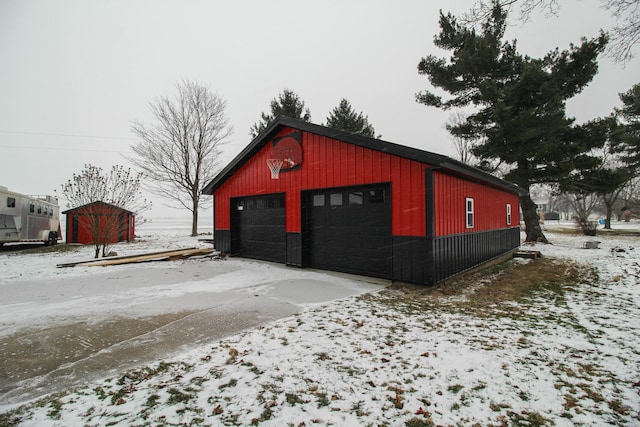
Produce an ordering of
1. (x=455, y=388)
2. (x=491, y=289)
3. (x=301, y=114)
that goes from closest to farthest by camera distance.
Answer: (x=455, y=388), (x=491, y=289), (x=301, y=114)

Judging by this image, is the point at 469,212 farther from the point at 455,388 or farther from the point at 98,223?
the point at 98,223

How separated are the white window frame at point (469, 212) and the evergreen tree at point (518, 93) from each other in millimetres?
7508

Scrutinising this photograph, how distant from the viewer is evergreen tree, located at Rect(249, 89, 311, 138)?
25.6m

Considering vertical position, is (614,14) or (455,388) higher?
(614,14)

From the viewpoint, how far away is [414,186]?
6.73 meters

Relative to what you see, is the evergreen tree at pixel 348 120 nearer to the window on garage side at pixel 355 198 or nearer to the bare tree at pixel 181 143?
the bare tree at pixel 181 143

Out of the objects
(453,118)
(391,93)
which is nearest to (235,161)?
(453,118)

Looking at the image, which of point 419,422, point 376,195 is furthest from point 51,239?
point 419,422

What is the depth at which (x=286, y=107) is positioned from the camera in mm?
25594

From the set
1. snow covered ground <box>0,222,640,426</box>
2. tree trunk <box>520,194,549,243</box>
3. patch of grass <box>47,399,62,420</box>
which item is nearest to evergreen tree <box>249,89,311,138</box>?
tree trunk <box>520,194,549,243</box>

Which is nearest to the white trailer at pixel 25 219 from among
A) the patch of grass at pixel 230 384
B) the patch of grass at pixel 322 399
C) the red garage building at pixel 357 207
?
the red garage building at pixel 357 207

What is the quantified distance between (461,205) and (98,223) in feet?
41.5

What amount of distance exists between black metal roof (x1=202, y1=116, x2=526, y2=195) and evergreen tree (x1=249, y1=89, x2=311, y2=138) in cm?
1550

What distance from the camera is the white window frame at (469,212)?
28.0ft
